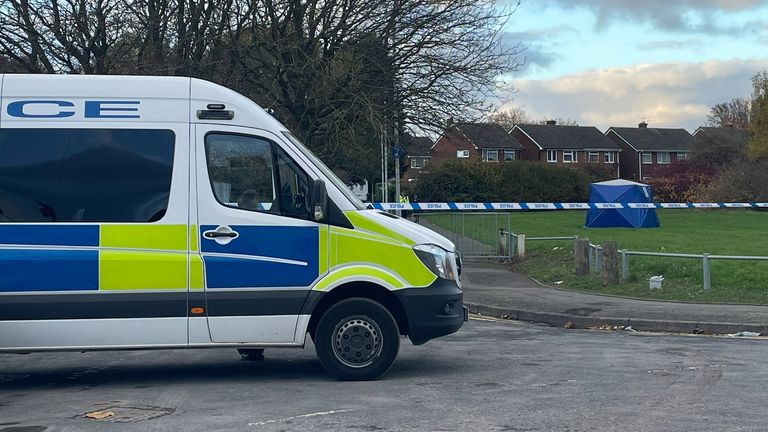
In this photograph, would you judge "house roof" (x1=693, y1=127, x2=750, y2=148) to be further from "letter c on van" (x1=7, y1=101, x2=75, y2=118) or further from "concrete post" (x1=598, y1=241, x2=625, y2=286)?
"letter c on van" (x1=7, y1=101, x2=75, y2=118)

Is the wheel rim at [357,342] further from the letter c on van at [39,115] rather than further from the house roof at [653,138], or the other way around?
the house roof at [653,138]

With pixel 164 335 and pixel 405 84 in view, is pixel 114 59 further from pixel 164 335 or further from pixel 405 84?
pixel 164 335

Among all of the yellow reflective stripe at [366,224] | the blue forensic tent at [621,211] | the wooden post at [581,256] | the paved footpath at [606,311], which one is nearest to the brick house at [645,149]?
the blue forensic tent at [621,211]

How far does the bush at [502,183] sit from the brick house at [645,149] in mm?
31395

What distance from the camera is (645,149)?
3647 inches

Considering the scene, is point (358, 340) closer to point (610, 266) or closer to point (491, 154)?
point (610, 266)

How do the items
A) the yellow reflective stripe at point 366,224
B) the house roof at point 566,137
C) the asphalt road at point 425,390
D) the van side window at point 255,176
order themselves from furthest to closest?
the house roof at point 566,137 < the yellow reflective stripe at point 366,224 < the van side window at point 255,176 < the asphalt road at point 425,390

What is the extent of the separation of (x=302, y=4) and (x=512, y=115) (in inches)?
3423

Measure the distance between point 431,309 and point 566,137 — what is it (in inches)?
3347

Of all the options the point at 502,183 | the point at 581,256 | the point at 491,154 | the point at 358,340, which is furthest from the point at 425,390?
the point at 491,154

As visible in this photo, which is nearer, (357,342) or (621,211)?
(357,342)

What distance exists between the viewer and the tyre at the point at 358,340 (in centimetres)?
809

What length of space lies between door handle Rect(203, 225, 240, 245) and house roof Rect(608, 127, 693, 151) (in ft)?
291

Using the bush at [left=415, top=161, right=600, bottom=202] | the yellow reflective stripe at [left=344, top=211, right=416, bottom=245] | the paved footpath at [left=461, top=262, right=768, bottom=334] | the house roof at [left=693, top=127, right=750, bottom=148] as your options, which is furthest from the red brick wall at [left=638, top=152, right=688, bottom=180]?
the yellow reflective stripe at [left=344, top=211, right=416, bottom=245]
